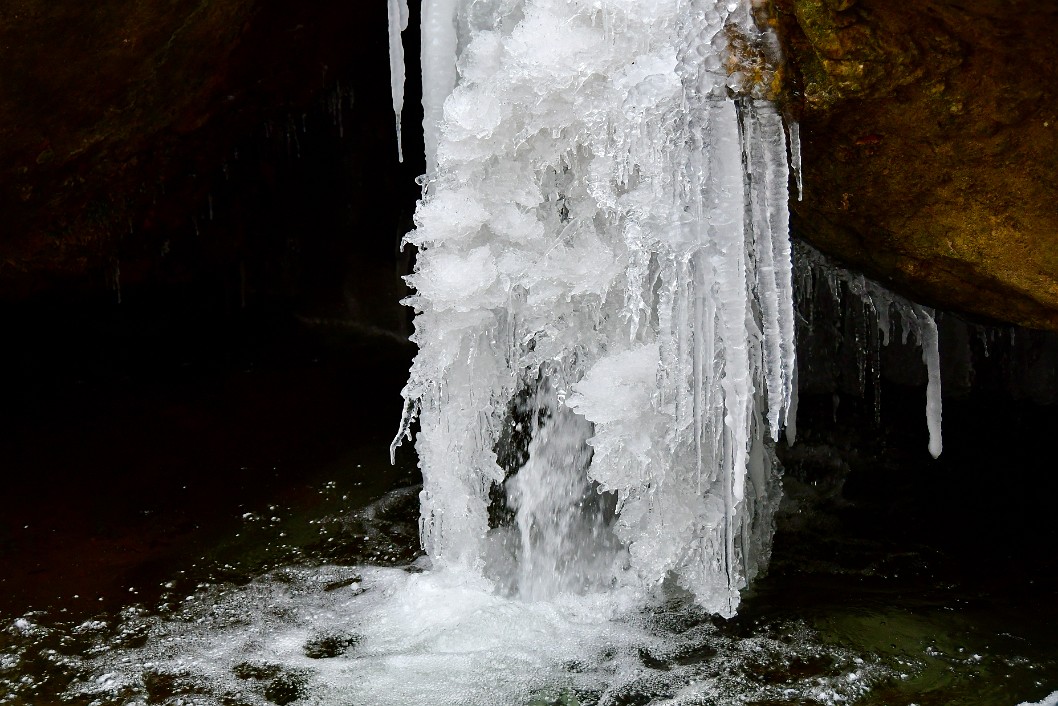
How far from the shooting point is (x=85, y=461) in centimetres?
445

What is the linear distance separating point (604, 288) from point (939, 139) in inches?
41.0

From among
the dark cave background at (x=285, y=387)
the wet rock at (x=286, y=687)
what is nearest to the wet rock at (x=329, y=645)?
the wet rock at (x=286, y=687)

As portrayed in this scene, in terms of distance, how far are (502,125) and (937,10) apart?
4.30ft

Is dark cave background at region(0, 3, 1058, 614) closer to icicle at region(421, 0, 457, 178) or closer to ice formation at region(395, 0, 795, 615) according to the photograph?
ice formation at region(395, 0, 795, 615)

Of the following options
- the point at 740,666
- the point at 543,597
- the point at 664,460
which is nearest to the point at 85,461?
the point at 543,597

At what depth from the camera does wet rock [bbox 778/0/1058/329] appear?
8.05ft

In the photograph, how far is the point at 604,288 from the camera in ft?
10.1

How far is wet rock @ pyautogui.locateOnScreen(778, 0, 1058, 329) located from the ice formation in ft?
0.62

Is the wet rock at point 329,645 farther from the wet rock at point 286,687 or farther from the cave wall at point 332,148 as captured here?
the cave wall at point 332,148

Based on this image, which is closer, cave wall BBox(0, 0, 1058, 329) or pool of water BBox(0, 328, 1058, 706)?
cave wall BBox(0, 0, 1058, 329)

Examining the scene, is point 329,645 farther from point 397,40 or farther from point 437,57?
point 397,40

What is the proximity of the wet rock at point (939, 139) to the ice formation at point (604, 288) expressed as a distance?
0.19 metres

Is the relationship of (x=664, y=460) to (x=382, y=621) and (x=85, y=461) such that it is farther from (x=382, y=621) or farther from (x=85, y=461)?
(x=85, y=461)

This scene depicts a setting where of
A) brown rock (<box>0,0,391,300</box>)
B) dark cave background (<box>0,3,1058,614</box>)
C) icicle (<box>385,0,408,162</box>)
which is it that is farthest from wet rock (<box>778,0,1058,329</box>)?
brown rock (<box>0,0,391,300</box>)
